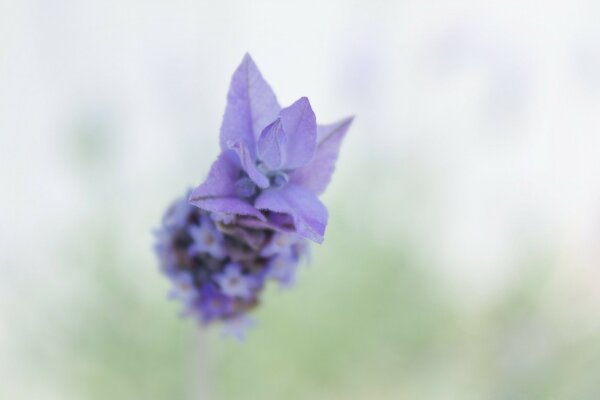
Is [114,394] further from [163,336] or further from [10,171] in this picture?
[10,171]

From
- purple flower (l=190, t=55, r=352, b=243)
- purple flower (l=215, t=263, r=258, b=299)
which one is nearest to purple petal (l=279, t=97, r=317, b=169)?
purple flower (l=190, t=55, r=352, b=243)

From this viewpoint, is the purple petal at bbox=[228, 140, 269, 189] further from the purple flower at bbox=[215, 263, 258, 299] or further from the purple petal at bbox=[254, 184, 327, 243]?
the purple flower at bbox=[215, 263, 258, 299]

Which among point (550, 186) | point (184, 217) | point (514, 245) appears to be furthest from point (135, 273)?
point (184, 217)

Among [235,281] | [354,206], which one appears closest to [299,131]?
[235,281]

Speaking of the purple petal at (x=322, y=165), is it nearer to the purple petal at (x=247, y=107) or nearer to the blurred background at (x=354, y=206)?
the purple petal at (x=247, y=107)

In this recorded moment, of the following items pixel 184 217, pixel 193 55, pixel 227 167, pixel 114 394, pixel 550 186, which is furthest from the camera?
pixel 193 55
